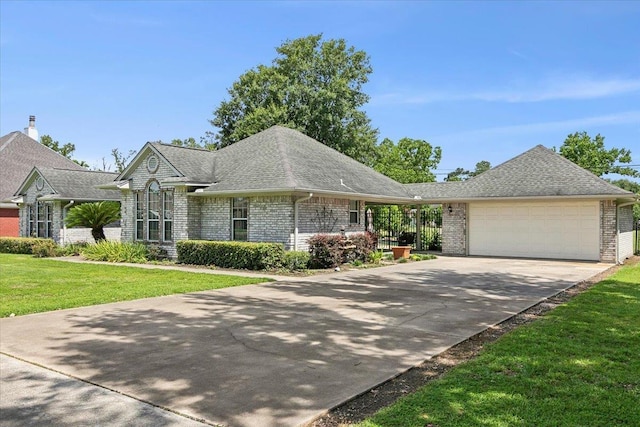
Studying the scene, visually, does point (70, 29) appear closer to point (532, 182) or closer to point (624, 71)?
point (532, 182)

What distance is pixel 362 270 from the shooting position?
1548 cm

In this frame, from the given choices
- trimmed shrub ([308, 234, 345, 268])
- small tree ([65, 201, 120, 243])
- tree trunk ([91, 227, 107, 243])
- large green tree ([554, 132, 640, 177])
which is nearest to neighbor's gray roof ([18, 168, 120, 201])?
small tree ([65, 201, 120, 243])

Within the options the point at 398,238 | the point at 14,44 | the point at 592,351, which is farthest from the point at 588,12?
the point at 14,44

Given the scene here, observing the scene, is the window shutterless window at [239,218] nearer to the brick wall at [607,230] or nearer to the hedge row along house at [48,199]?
the hedge row along house at [48,199]

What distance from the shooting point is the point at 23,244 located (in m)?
22.6

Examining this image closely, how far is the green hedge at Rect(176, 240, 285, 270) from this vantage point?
14820 mm

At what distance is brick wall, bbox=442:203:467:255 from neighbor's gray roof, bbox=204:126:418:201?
7.52 ft

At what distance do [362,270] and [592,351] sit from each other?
399 inches

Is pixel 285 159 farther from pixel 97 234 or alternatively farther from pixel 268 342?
pixel 268 342

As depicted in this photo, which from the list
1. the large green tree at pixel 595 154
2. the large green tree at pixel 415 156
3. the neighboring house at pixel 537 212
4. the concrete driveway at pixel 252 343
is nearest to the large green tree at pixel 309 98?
the neighboring house at pixel 537 212

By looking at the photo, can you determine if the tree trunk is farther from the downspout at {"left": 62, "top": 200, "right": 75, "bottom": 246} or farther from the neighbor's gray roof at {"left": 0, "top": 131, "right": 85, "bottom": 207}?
the neighbor's gray roof at {"left": 0, "top": 131, "right": 85, "bottom": 207}

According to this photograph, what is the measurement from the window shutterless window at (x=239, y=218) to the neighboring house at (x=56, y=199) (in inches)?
365

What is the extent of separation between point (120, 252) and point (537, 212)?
56.9 ft

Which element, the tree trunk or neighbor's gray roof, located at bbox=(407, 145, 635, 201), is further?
the tree trunk
